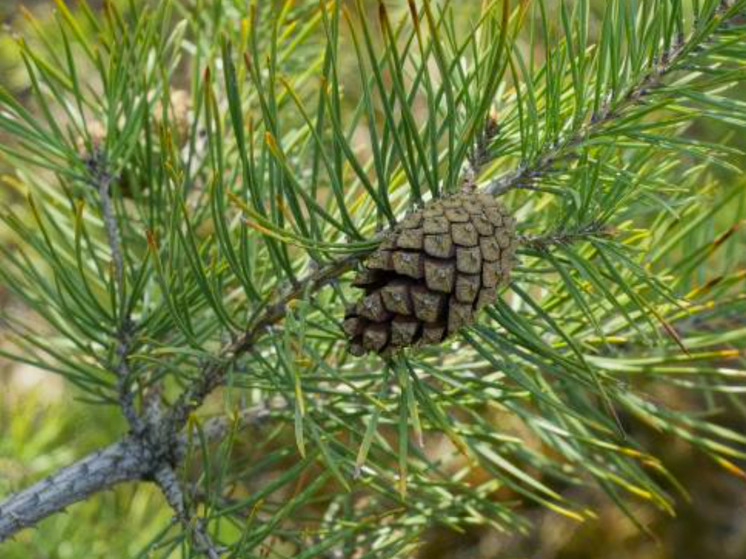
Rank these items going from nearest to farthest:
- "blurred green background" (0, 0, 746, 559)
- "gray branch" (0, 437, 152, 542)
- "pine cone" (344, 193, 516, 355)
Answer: "pine cone" (344, 193, 516, 355), "gray branch" (0, 437, 152, 542), "blurred green background" (0, 0, 746, 559)

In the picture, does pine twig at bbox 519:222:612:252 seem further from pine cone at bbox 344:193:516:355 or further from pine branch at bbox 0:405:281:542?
pine branch at bbox 0:405:281:542

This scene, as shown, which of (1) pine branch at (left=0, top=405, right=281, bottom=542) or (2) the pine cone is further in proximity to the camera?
(1) pine branch at (left=0, top=405, right=281, bottom=542)

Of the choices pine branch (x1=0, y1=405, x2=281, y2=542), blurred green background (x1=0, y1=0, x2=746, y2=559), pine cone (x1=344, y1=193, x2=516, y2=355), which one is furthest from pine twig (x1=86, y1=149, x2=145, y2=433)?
blurred green background (x1=0, y1=0, x2=746, y2=559)

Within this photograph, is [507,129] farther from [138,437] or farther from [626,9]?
[138,437]

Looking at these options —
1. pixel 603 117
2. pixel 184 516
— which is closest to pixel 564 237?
pixel 603 117

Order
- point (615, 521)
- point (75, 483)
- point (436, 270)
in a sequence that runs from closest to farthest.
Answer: point (436, 270) → point (75, 483) → point (615, 521)

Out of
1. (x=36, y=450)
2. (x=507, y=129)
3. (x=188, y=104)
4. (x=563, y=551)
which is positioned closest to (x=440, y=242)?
(x=507, y=129)

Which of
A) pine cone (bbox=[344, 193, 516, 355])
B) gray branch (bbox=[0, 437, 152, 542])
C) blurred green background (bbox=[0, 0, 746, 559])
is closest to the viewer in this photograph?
pine cone (bbox=[344, 193, 516, 355])

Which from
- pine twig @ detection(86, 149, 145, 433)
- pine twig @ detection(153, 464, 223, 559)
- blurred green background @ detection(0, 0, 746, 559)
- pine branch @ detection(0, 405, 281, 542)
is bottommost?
blurred green background @ detection(0, 0, 746, 559)

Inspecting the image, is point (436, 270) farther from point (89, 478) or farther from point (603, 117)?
point (89, 478)
